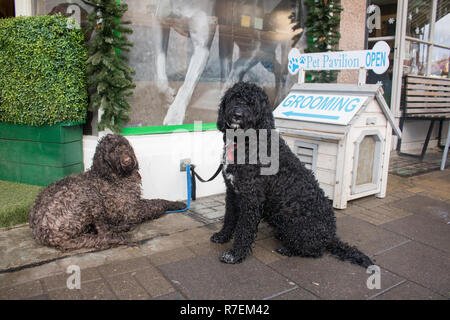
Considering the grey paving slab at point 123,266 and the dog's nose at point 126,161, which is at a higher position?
the dog's nose at point 126,161

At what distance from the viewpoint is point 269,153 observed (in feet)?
11.0

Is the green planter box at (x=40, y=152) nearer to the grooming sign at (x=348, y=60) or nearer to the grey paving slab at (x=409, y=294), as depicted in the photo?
the grooming sign at (x=348, y=60)

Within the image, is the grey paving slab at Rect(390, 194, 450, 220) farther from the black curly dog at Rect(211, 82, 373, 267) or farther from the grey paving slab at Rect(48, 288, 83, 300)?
the grey paving slab at Rect(48, 288, 83, 300)

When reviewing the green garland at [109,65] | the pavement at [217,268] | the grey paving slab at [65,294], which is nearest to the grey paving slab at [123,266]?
the pavement at [217,268]

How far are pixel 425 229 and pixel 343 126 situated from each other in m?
1.58

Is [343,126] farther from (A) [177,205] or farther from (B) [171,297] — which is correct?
(B) [171,297]

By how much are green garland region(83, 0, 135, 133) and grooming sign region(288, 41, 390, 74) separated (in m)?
2.51

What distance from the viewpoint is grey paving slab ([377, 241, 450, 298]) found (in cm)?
307

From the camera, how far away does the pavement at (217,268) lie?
2.82 metres

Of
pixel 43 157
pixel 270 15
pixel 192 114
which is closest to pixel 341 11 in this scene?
pixel 270 15

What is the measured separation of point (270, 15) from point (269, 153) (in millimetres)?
3809

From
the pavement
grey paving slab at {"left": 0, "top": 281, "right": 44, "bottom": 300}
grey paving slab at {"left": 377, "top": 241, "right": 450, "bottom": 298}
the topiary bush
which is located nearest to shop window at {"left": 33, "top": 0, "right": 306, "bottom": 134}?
the topiary bush

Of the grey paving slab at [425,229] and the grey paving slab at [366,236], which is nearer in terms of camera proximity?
the grey paving slab at [366,236]

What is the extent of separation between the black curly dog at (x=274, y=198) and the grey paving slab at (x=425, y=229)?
1120mm
